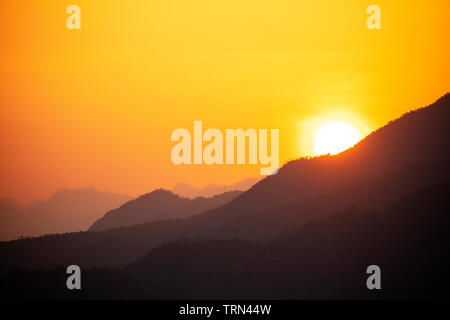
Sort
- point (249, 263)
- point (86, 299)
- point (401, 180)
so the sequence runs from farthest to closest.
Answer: point (401, 180) < point (249, 263) < point (86, 299)

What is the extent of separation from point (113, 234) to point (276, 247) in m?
46.7

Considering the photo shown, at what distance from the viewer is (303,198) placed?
11169 centimetres

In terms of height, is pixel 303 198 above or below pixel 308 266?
above

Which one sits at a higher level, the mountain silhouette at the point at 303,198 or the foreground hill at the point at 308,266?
the mountain silhouette at the point at 303,198

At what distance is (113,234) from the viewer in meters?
120

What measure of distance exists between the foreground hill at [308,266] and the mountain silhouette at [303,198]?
15.8 ft

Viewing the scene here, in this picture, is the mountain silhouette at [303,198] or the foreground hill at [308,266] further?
the mountain silhouette at [303,198]

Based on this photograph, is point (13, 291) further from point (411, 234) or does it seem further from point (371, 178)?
point (371, 178)

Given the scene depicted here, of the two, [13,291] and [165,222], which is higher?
[165,222]

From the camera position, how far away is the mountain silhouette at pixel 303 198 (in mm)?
95812

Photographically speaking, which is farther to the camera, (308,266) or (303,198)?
(303,198)

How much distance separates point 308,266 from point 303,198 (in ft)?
121
